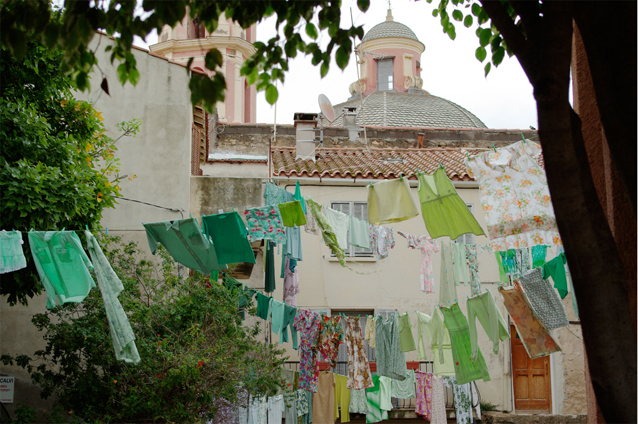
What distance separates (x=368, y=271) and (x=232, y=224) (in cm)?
880

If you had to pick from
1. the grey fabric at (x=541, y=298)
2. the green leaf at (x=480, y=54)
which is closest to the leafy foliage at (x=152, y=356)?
the grey fabric at (x=541, y=298)

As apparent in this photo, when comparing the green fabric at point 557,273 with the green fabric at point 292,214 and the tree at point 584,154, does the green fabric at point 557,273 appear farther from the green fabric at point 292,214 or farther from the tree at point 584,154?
the tree at point 584,154

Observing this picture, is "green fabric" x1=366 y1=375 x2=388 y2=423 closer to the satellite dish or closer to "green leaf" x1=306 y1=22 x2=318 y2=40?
the satellite dish

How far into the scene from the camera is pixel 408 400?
17188 millimetres

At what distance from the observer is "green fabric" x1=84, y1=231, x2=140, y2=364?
323 inches

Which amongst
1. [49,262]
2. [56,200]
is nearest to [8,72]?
[56,200]

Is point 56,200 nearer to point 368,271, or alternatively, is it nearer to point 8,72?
point 8,72

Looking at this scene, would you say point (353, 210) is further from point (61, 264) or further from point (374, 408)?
point (61, 264)

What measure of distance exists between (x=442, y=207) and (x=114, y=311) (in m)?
4.65

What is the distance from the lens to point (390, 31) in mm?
35375

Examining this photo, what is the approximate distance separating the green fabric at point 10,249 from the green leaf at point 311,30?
4633 millimetres

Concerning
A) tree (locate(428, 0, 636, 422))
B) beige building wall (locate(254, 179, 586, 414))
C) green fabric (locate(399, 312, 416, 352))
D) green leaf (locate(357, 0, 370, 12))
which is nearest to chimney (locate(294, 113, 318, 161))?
beige building wall (locate(254, 179, 586, 414))

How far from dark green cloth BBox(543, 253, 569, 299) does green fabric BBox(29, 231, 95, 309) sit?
21.8 ft

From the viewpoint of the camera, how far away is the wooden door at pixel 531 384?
1808 cm
